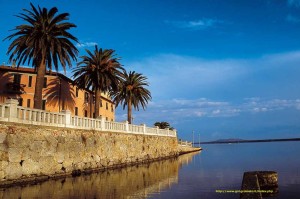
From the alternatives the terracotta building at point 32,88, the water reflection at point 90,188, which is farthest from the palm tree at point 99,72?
the water reflection at point 90,188

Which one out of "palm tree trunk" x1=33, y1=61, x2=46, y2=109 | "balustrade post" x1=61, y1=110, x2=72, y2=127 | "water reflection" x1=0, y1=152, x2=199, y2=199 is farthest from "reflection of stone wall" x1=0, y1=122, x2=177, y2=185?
"palm tree trunk" x1=33, y1=61, x2=46, y2=109

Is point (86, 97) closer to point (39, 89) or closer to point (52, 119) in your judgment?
point (39, 89)

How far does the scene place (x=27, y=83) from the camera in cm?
4391

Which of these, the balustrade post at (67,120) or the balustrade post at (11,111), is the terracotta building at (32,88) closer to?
the balustrade post at (67,120)

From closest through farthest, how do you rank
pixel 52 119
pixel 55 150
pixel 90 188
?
1. pixel 90 188
2. pixel 55 150
3. pixel 52 119

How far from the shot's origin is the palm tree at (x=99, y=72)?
128 ft

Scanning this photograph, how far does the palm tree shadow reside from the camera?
4421cm

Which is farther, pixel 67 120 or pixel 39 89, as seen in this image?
pixel 39 89

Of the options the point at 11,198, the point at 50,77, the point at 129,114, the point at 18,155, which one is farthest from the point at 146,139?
the point at 11,198

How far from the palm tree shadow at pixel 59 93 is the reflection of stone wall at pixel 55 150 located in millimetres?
14922

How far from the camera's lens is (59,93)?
148 ft

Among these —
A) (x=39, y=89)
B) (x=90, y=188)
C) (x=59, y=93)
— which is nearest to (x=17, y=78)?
(x=59, y=93)

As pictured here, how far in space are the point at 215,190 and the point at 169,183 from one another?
401 centimetres

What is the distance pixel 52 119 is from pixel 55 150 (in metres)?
2.45
